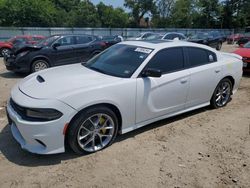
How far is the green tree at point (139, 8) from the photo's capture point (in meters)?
56.4

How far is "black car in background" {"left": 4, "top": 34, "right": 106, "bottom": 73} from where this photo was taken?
8891mm

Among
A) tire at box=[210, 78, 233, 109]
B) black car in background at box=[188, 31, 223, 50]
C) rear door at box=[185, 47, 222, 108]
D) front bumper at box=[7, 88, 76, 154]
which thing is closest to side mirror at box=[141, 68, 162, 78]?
rear door at box=[185, 47, 222, 108]

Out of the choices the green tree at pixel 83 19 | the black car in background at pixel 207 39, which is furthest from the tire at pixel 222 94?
the green tree at pixel 83 19

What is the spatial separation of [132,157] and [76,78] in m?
1.43

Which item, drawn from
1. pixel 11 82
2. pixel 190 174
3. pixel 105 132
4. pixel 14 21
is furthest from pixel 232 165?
pixel 14 21

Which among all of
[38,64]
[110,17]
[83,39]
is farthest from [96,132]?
[110,17]

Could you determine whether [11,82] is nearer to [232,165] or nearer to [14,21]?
[232,165]

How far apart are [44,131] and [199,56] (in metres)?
3.24

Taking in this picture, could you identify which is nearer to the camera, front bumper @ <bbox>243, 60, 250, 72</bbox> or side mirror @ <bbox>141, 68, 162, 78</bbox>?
side mirror @ <bbox>141, 68, 162, 78</bbox>

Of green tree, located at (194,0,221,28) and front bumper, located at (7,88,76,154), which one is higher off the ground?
green tree, located at (194,0,221,28)

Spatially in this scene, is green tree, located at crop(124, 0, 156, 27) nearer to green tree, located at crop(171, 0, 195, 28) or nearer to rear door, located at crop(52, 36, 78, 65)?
green tree, located at crop(171, 0, 195, 28)

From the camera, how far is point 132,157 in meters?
3.67

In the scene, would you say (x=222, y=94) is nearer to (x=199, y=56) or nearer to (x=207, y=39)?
(x=199, y=56)

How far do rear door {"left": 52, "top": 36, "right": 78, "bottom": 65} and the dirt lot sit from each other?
505 cm
